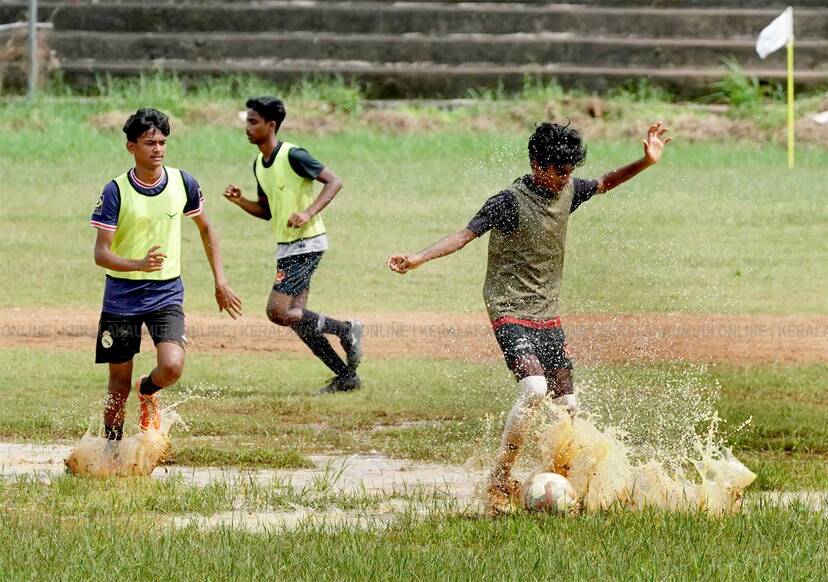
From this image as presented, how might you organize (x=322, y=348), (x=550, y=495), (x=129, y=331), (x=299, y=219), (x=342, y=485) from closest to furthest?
(x=550, y=495), (x=342, y=485), (x=129, y=331), (x=299, y=219), (x=322, y=348)

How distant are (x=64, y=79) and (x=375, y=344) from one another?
39.6ft

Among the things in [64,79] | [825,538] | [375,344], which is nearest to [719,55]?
[64,79]

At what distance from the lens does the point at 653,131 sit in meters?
7.32

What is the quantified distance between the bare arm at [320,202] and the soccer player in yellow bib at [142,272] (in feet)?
6.12

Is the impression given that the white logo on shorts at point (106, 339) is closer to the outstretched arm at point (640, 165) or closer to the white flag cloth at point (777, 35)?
the outstretched arm at point (640, 165)

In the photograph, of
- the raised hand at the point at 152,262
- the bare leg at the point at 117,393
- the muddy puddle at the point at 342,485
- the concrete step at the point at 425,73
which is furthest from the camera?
the concrete step at the point at 425,73

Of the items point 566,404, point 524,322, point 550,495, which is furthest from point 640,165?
point 550,495

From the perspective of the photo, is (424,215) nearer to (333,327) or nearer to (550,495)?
(333,327)

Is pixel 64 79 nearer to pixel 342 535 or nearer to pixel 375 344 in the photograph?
pixel 375 344

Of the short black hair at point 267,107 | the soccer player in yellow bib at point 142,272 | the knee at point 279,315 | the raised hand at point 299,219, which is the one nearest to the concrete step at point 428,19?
the short black hair at point 267,107

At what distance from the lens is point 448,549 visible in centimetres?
582

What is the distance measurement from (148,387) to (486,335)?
16.7 ft

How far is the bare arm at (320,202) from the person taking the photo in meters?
9.35

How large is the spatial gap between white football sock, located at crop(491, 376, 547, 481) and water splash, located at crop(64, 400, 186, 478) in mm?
1662
